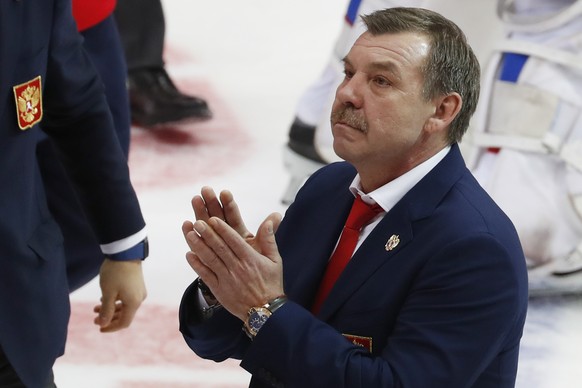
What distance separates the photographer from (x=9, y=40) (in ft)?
6.37

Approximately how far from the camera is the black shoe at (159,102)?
188 inches

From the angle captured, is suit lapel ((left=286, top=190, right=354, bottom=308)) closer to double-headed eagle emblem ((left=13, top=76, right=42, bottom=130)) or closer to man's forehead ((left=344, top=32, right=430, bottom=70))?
man's forehead ((left=344, top=32, right=430, bottom=70))

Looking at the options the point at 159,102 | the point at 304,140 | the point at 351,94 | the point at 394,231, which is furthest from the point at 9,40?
the point at 159,102

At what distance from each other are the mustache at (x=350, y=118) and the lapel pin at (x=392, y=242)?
156mm

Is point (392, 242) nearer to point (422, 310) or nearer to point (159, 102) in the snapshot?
point (422, 310)

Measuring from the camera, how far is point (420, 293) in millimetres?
1700

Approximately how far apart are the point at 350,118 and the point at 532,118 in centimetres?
169

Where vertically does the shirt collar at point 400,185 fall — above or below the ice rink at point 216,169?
above

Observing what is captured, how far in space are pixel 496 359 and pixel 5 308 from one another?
2.78ft

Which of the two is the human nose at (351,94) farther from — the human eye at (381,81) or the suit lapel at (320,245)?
the suit lapel at (320,245)

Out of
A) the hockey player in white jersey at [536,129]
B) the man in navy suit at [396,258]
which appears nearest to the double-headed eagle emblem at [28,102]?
the man in navy suit at [396,258]

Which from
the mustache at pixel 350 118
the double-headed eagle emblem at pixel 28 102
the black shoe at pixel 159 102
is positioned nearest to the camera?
the mustache at pixel 350 118

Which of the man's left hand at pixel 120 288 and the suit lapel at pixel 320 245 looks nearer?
the suit lapel at pixel 320 245

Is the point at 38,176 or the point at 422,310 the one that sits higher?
the point at 422,310
